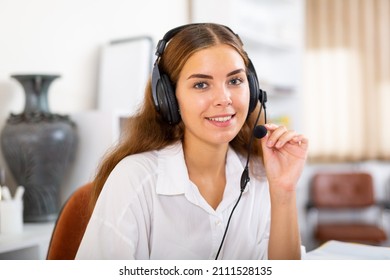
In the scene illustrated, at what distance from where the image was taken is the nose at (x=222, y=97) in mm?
911

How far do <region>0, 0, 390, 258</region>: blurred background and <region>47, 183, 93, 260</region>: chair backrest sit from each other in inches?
26.1

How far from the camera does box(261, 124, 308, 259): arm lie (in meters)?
0.91

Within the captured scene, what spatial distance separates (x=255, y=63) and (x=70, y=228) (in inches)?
82.6

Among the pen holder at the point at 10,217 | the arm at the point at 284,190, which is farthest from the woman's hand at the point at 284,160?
the pen holder at the point at 10,217

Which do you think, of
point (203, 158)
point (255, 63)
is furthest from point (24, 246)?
point (255, 63)

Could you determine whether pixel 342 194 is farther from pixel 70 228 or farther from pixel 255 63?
pixel 70 228

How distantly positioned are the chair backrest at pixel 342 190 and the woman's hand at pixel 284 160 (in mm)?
2311

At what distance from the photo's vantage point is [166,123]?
41.2 inches

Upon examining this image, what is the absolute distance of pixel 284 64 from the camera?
3082mm

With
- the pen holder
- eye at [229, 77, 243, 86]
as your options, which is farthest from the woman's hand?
the pen holder

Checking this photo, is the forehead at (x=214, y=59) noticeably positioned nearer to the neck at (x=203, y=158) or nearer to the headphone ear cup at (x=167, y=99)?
the headphone ear cup at (x=167, y=99)

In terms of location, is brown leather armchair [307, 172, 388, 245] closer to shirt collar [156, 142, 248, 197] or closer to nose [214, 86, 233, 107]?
shirt collar [156, 142, 248, 197]
